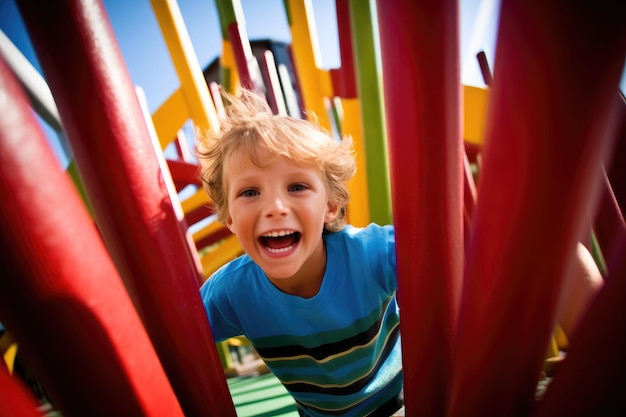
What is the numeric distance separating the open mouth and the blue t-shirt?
12 centimetres

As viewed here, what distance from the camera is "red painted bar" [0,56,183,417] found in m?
0.23

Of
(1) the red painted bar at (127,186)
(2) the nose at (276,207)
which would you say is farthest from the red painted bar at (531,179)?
(2) the nose at (276,207)

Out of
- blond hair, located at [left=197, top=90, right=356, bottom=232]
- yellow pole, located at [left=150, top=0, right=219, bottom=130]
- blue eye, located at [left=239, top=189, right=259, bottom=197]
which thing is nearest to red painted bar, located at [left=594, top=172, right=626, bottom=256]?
blond hair, located at [left=197, top=90, right=356, bottom=232]

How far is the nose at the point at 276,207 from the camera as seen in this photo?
26.0 inches

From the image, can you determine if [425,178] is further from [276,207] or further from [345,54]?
[345,54]

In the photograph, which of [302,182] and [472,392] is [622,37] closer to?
[472,392]

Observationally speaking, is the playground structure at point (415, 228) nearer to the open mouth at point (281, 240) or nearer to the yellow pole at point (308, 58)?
the open mouth at point (281, 240)

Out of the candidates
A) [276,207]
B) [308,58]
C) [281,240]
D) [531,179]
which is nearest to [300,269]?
[281,240]

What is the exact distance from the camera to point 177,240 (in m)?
0.37

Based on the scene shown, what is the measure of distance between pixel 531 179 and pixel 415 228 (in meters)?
0.13

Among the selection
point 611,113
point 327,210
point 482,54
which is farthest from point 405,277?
point 482,54

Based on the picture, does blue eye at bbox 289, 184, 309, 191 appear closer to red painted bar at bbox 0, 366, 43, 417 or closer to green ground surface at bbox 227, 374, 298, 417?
red painted bar at bbox 0, 366, 43, 417

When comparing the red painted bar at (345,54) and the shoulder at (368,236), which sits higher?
the red painted bar at (345,54)

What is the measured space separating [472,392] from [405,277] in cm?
12
